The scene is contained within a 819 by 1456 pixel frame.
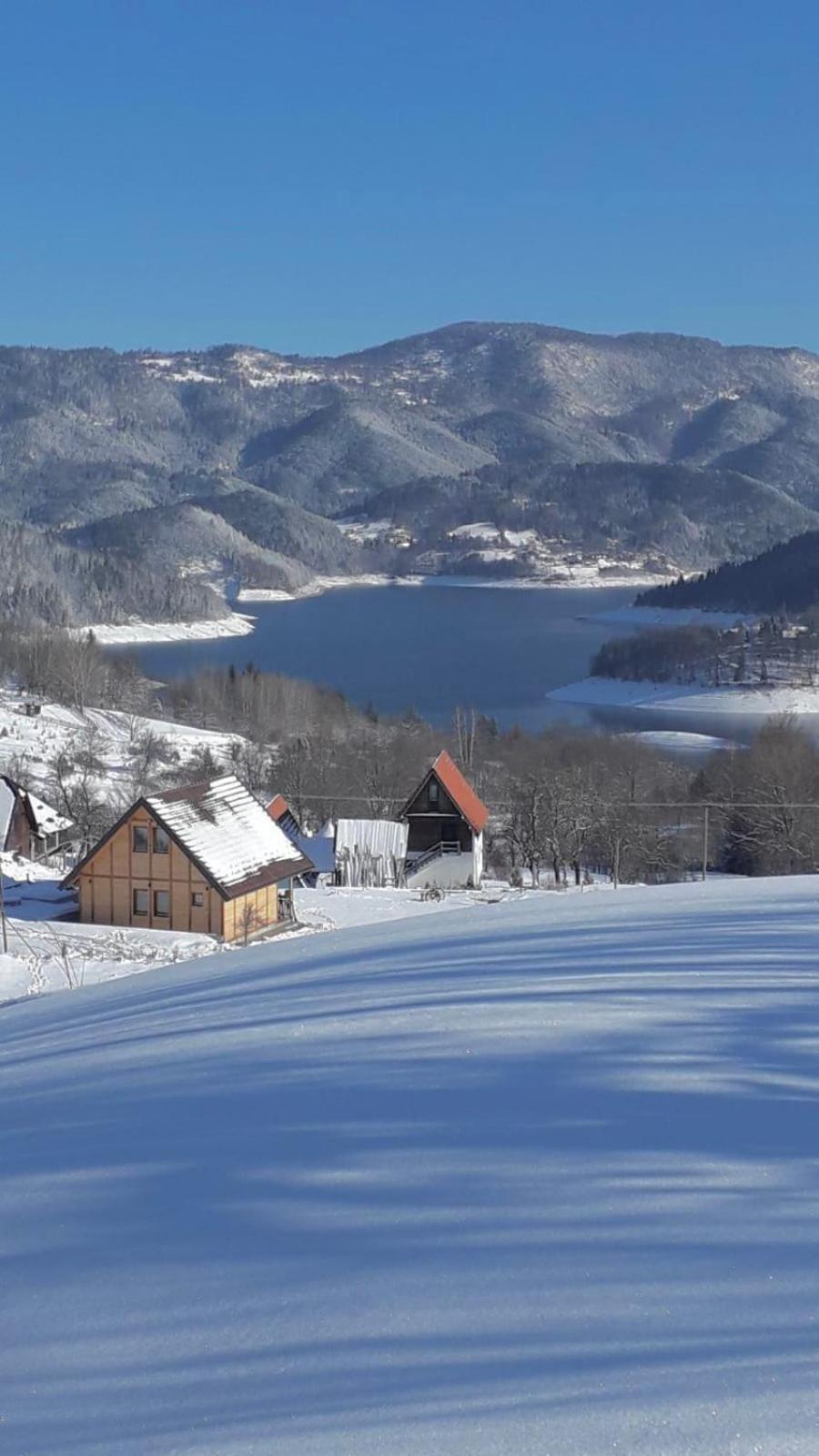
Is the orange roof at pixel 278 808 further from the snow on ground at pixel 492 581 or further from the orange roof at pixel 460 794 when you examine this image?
the snow on ground at pixel 492 581

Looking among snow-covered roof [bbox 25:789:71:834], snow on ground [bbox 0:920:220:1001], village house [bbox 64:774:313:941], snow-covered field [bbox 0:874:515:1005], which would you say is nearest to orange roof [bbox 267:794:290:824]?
snow-covered field [bbox 0:874:515:1005]

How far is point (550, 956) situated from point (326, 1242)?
261 cm

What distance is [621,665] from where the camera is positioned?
65688 millimetres

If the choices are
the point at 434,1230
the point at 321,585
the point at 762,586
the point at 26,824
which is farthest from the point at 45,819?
the point at 321,585

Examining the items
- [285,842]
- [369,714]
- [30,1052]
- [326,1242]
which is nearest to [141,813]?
[285,842]

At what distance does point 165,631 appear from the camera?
104 metres

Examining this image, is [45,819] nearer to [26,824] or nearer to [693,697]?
[26,824]

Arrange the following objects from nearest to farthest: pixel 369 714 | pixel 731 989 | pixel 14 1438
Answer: pixel 14 1438, pixel 731 989, pixel 369 714

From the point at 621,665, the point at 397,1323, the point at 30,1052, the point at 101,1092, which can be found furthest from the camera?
the point at 621,665

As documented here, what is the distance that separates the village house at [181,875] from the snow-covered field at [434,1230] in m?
13.0

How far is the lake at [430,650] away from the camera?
5830cm

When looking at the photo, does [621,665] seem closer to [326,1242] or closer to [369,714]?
[369,714]

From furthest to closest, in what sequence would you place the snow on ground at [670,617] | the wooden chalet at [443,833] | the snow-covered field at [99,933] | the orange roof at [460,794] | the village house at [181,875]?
the snow on ground at [670,617] < the orange roof at [460,794] < the wooden chalet at [443,833] < the village house at [181,875] < the snow-covered field at [99,933]

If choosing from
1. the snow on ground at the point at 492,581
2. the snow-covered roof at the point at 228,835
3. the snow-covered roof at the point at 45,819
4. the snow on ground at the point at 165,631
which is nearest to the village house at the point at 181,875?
the snow-covered roof at the point at 228,835
